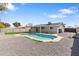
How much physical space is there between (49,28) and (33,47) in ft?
1.73

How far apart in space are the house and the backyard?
0.73 feet

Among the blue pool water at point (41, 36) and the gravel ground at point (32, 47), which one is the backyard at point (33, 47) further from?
the blue pool water at point (41, 36)

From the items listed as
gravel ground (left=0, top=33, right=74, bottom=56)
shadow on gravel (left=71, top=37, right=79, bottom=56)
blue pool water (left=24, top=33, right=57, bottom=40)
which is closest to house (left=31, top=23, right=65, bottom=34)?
blue pool water (left=24, top=33, right=57, bottom=40)

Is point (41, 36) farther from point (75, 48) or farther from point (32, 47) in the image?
point (75, 48)

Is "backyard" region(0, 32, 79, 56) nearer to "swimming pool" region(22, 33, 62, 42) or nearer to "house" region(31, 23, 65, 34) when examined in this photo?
"swimming pool" region(22, 33, 62, 42)

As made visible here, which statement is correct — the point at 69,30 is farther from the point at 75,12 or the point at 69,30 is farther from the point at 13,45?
the point at 13,45

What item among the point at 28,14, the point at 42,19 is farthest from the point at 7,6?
the point at 42,19

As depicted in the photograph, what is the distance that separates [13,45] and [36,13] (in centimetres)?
83

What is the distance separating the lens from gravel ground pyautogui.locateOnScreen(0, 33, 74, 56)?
487 centimetres

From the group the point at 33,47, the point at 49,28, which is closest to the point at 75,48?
the point at 49,28

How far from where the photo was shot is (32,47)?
492 cm

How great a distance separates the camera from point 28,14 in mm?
4973

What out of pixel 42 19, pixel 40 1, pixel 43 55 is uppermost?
pixel 40 1

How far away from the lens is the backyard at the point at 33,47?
4863 mm
